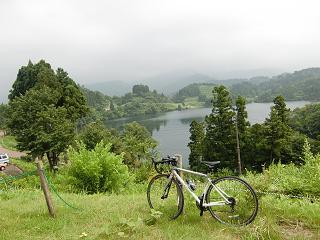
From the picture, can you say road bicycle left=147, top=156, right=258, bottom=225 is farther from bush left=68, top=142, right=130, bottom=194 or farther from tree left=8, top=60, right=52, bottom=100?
tree left=8, top=60, right=52, bottom=100

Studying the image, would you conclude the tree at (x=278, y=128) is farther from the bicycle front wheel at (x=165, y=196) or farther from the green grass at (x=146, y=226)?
the bicycle front wheel at (x=165, y=196)

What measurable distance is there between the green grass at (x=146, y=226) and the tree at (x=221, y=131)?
1335 inches

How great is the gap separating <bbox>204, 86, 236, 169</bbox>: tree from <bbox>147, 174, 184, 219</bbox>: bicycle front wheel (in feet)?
110

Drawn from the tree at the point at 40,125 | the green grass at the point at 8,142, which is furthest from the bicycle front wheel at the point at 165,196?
the green grass at the point at 8,142

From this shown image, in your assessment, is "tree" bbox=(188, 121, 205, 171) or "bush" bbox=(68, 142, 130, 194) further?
"tree" bbox=(188, 121, 205, 171)

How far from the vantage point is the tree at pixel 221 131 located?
1630 inches

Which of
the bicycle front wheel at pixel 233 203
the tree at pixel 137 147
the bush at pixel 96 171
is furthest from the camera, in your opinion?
the tree at pixel 137 147

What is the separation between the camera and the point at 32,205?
9016 mm

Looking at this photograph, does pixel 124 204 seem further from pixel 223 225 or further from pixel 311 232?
pixel 311 232

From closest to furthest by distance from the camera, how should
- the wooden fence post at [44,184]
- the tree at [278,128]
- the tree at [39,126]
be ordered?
the wooden fence post at [44,184], the tree at [39,126], the tree at [278,128]

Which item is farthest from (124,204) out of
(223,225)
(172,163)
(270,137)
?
(270,137)

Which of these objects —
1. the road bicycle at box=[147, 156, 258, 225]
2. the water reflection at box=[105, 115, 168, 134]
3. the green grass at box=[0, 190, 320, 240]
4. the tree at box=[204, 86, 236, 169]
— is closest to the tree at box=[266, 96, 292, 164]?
the tree at box=[204, 86, 236, 169]

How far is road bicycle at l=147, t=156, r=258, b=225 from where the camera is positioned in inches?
254

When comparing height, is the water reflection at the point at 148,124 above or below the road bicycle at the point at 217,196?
below
